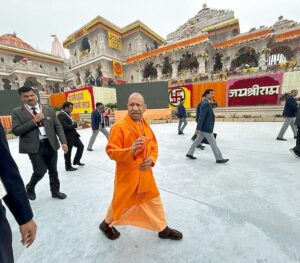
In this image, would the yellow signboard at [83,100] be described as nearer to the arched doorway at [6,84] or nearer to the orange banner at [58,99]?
the orange banner at [58,99]

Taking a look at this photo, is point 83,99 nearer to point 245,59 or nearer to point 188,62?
point 188,62

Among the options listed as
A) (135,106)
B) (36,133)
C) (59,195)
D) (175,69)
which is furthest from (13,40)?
(135,106)

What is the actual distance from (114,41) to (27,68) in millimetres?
16256

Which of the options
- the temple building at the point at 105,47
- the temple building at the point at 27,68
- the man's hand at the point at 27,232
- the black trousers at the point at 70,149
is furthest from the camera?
the temple building at the point at 27,68

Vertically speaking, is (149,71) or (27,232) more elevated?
(149,71)

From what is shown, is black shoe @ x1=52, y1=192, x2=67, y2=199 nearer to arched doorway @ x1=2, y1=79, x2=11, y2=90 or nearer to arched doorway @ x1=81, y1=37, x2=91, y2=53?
arched doorway @ x1=81, y1=37, x2=91, y2=53

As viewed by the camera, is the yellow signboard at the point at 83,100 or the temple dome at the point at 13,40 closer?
the yellow signboard at the point at 83,100

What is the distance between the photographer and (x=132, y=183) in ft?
5.36

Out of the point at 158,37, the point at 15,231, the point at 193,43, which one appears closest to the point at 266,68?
the point at 193,43

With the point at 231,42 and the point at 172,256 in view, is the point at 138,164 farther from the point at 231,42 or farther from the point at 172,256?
the point at 231,42

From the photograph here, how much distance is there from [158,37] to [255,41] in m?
19.1

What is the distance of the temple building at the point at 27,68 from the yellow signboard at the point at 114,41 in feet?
48.6

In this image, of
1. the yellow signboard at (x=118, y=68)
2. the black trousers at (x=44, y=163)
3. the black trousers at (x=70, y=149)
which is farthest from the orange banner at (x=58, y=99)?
the black trousers at (x=44, y=163)

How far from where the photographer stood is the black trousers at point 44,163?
2436mm
